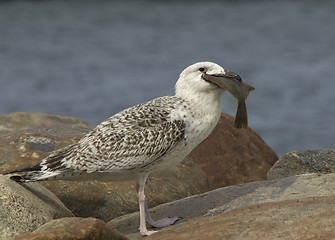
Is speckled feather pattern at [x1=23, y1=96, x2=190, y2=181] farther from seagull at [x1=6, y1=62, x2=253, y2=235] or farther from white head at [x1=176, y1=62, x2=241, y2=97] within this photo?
white head at [x1=176, y1=62, x2=241, y2=97]

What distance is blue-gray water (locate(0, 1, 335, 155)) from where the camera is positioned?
1142 inches

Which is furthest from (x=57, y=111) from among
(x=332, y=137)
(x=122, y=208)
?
(x=122, y=208)

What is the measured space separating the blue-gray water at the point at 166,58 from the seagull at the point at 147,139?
646 inches

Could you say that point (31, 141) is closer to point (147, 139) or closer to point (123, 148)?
point (123, 148)

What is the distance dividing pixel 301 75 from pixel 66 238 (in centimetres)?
2908

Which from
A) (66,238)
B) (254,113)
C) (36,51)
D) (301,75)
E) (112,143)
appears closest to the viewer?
(66,238)

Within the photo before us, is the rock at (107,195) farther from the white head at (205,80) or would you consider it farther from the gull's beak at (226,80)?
the gull's beak at (226,80)

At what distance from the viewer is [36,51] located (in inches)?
1736

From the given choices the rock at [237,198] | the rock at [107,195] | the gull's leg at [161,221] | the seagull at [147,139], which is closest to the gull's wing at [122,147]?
the seagull at [147,139]

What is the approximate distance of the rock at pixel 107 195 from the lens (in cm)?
934

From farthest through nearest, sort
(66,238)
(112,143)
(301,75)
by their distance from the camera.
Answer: (301,75), (112,143), (66,238)

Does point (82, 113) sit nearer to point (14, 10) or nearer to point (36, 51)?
point (36, 51)

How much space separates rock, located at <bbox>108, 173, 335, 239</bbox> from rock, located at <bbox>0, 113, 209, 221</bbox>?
0.52m

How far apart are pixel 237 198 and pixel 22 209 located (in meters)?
2.76
